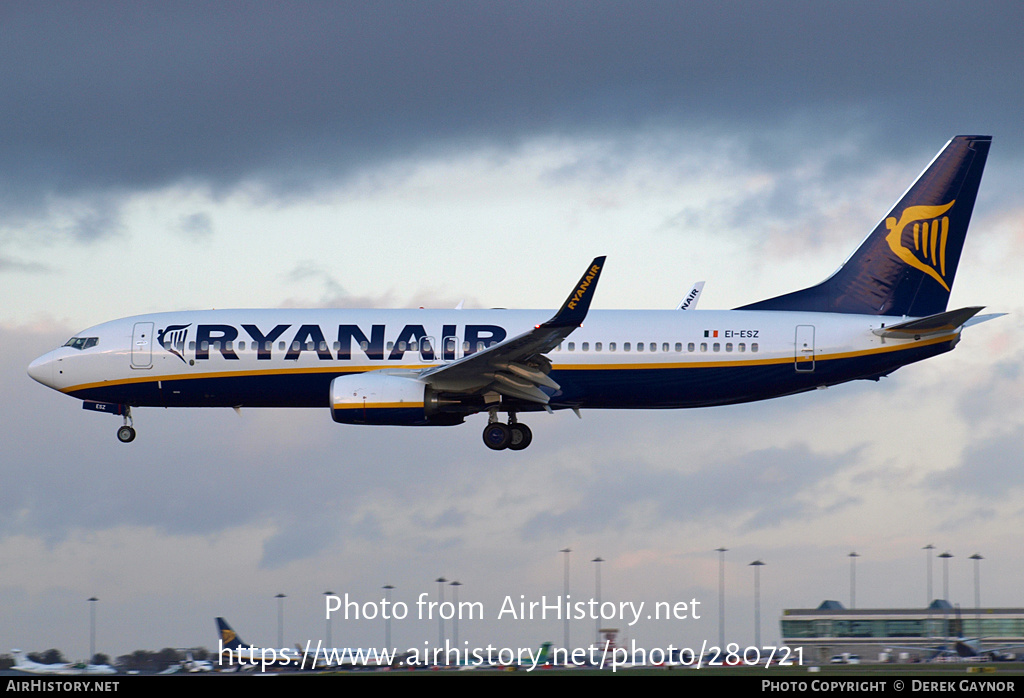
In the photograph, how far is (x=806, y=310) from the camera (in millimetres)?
39250

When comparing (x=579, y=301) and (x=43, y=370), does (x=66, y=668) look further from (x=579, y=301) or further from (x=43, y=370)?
(x=579, y=301)

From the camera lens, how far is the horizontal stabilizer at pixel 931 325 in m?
34.9

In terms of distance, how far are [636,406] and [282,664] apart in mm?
17017

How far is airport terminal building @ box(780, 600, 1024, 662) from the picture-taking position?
2000 inches

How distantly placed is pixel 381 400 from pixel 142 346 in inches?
341

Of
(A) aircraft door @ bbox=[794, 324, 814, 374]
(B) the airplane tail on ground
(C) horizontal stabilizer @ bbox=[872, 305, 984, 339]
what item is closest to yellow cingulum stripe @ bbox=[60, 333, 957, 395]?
(A) aircraft door @ bbox=[794, 324, 814, 374]

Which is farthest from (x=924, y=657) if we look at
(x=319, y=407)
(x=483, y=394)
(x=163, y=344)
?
(x=163, y=344)

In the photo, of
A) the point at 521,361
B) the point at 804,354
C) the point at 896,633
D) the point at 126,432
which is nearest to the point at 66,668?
the point at 126,432

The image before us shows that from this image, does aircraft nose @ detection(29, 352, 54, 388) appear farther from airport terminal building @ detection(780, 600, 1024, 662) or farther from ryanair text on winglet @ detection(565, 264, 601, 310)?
airport terminal building @ detection(780, 600, 1024, 662)

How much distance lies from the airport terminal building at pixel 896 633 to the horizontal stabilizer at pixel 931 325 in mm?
17999

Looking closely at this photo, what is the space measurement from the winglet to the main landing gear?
227 inches

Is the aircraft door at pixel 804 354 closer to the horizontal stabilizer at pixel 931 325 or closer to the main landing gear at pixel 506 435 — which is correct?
the horizontal stabilizer at pixel 931 325
